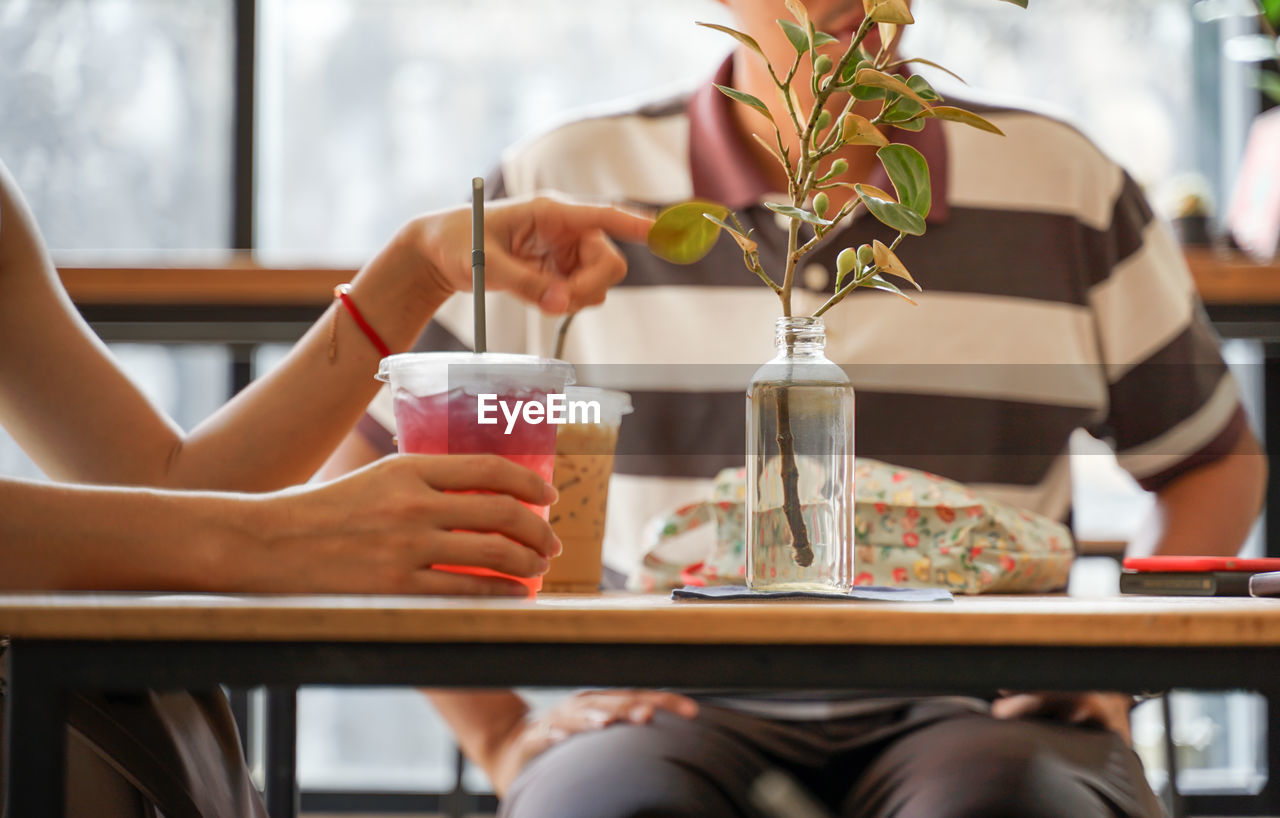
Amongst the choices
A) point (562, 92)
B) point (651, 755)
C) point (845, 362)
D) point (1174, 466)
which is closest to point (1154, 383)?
point (1174, 466)

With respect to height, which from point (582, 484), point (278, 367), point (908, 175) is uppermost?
point (908, 175)

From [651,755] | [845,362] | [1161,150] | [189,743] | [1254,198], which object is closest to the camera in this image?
[189,743]

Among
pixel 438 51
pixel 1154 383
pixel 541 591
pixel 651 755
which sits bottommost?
pixel 651 755

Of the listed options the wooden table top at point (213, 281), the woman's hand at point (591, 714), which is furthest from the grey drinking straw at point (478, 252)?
the wooden table top at point (213, 281)

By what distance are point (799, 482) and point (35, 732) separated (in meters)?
0.47

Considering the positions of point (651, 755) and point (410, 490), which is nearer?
point (410, 490)

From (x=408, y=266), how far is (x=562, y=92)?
5.31 ft

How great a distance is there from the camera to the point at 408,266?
3.36 ft

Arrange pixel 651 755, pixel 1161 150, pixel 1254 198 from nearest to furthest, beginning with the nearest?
pixel 651 755 < pixel 1254 198 < pixel 1161 150

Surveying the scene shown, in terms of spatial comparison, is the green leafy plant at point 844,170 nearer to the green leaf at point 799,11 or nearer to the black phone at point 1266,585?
the green leaf at point 799,11

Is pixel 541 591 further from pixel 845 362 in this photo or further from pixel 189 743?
pixel 845 362

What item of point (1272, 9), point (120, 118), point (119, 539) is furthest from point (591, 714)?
point (120, 118)

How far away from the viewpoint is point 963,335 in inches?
54.6

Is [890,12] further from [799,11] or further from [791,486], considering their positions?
[791,486]
